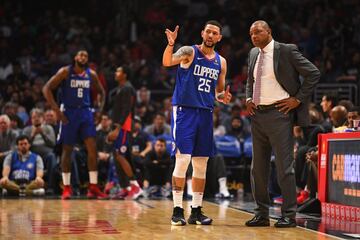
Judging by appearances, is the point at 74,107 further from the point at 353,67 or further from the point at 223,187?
the point at 353,67

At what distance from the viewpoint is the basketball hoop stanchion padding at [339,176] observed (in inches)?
297

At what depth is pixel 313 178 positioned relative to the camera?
9.09 meters

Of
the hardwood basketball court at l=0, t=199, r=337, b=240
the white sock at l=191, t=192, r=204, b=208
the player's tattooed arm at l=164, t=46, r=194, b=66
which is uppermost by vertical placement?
the player's tattooed arm at l=164, t=46, r=194, b=66

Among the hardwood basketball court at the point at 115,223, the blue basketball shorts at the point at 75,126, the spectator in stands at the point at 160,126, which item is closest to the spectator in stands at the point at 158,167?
Answer: the spectator in stands at the point at 160,126

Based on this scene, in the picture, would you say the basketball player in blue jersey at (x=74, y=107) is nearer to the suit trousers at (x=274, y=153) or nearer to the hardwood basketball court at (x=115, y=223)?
the hardwood basketball court at (x=115, y=223)

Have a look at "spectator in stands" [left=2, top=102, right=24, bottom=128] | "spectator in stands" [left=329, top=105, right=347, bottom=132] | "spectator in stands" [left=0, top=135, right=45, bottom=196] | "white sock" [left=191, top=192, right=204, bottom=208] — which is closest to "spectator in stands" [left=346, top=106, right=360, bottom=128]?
"spectator in stands" [left=329, top=105, right=347, bottom=132]

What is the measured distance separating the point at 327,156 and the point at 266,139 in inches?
56.9

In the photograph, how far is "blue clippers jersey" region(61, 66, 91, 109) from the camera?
1075 cm

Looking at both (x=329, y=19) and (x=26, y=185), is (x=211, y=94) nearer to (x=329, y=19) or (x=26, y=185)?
(x=26, y=185)

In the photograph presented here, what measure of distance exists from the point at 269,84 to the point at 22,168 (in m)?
6.14

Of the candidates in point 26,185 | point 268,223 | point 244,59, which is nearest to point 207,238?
point 268,223

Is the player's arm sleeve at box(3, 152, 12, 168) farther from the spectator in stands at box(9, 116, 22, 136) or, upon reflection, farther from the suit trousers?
the suit trousers

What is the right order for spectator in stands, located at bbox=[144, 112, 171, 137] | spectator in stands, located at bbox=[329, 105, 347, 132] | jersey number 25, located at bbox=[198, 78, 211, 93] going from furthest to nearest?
1. spectator in stands, located at bbox=[144, 112, 171, 137]
2. spectator in stands, located at bbox=[329, 105, 347, 132]
3. jersey number 25, located at bbox=[198, 78, 211, 93]

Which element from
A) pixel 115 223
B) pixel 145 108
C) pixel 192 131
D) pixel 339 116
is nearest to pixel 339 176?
pixel 339 116
